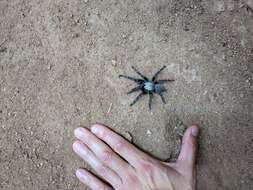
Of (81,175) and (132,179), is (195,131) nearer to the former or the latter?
(132,179)

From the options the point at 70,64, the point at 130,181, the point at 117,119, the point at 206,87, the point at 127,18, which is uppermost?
the point at 127,18

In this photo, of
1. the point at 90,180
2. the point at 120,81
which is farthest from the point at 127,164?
the point at 120,81

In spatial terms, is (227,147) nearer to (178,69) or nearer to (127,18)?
(178,69)

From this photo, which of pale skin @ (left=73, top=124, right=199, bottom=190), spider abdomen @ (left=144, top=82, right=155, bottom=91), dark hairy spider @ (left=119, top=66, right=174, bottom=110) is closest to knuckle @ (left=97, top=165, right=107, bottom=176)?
pale skin @ (left=73, top=124, right=199, bottom=190)

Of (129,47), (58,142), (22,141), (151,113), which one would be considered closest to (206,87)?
(151,113)

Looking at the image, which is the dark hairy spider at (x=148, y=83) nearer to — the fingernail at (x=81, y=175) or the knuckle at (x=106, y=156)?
the knuckle at (x=106, y=156)

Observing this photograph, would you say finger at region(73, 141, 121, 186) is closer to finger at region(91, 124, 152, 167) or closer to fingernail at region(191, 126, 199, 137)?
finger at region(91, 124, 152, 167)
